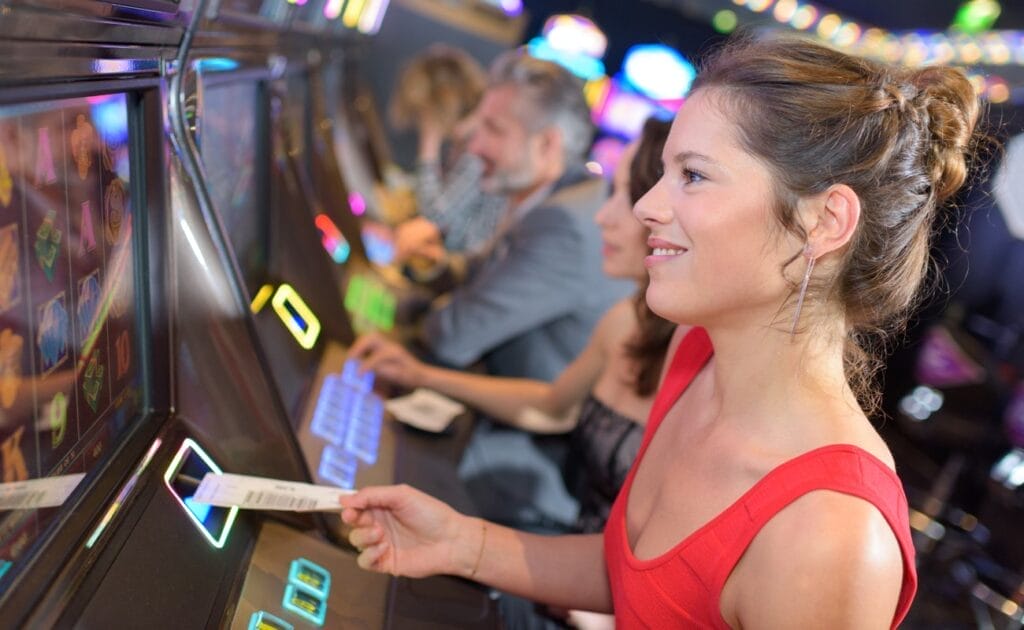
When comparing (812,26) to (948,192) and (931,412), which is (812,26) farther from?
(948,192)

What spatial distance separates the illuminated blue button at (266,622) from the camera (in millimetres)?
998

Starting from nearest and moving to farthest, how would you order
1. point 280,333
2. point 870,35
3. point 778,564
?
point 778,564 → point 280,333 → point 870,35

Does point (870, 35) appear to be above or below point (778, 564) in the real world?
above

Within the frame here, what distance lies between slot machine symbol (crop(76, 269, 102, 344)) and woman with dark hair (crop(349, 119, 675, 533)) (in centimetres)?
96

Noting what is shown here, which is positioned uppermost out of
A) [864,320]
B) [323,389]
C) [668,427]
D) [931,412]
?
[864,320]

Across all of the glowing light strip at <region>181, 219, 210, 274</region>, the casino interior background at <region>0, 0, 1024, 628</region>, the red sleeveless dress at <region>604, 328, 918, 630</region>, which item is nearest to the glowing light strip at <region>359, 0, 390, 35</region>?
the casino interior background at <region>0, 0, 1024, 628</region>

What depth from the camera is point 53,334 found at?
83 cm

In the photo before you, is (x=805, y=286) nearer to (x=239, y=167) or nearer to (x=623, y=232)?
(x=623, y=232)

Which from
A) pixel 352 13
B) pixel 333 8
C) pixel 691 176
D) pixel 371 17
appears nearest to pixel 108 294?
pixel 691 176

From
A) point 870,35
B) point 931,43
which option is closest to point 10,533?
point 931,43

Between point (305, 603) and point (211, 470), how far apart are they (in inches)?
7.7

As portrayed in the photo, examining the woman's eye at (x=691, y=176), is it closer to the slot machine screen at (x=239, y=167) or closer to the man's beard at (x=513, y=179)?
the slot machine screen at (x=239, y=167)

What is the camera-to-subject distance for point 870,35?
662 centimetres

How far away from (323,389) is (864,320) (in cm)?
96
